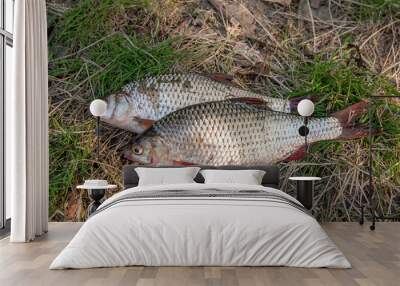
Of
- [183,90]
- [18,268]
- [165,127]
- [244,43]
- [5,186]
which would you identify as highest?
[244,43]

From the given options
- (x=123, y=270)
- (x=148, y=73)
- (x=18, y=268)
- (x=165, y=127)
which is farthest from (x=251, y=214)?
(x=148, y=73)

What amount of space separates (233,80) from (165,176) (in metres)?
1.34

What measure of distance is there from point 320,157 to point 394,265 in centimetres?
224

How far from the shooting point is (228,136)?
236 inches

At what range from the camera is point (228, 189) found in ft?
15.6

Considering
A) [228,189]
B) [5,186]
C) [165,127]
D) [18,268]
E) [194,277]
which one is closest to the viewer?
[194,277]

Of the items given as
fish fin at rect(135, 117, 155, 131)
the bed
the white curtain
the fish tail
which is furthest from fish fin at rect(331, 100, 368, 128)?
the white curtain

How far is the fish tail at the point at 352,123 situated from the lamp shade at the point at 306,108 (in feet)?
1.29

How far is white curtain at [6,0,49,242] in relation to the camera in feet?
16.3

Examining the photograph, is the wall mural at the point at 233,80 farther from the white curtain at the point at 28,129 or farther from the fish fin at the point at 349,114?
the white curtain at the point at 28,129

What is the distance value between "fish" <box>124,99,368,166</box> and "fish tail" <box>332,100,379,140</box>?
0.13 ft

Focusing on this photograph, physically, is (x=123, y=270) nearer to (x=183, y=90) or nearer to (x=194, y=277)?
(x=194, y=277)

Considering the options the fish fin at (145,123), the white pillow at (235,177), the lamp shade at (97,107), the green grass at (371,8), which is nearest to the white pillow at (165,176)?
the white pillow at (235,177)

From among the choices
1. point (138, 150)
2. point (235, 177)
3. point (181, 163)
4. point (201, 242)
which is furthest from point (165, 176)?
point (201, 242)
